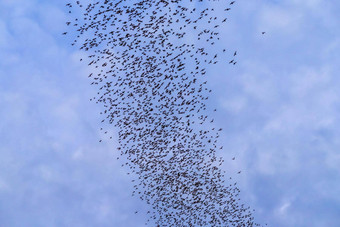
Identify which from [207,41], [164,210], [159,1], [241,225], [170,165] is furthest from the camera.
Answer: [241,225]

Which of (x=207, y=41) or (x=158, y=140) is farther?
(x=158, y=140)

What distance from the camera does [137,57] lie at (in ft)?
124

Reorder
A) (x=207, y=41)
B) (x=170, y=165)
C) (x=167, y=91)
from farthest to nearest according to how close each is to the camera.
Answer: (x=170, y=165) → (x=167, y=91) → (x=207, y=41)

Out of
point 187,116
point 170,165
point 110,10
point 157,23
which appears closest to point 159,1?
point 157,23

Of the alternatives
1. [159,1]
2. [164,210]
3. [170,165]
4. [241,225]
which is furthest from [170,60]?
[241,225]

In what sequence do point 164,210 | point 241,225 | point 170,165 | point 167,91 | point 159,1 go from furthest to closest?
point 241,225, point 164,210, point 170,165, point 167,91, point 159,1

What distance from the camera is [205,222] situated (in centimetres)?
5125

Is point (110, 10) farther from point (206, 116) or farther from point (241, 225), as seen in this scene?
point (241, 225)

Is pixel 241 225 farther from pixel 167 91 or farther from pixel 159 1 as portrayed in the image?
pixel 159 1

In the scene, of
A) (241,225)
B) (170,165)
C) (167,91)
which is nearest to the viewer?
(167,91)

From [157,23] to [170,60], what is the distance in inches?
150

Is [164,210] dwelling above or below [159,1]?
below

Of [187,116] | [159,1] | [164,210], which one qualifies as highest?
[159,1]

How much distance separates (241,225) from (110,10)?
120 feet
